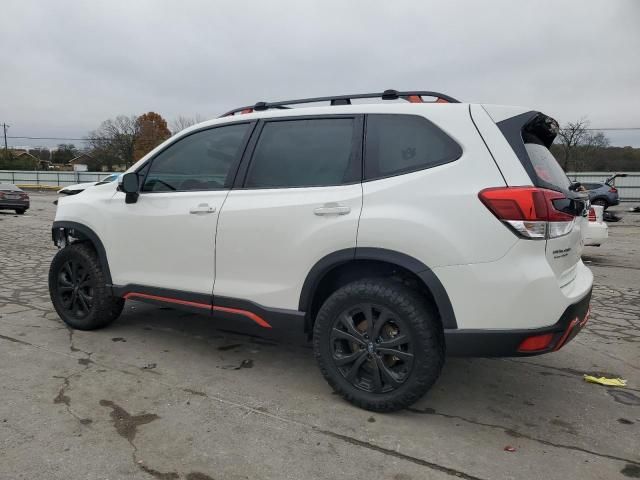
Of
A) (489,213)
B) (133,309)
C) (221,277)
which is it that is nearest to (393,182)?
(489,213)

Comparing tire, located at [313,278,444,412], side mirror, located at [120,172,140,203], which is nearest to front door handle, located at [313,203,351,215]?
tire, located at [313,278,444,412]

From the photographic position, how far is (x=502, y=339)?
106 inches

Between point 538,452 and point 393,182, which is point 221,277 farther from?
point 538,452

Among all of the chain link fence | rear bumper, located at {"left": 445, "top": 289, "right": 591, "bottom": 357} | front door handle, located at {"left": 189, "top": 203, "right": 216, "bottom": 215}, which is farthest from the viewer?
the chain link fence

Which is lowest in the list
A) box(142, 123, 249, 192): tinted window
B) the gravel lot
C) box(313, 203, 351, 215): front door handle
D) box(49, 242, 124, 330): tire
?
the gravel lot

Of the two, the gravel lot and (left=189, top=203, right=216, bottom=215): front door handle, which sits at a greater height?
(left=189, top=203, right=216, bottom=215): front door handle

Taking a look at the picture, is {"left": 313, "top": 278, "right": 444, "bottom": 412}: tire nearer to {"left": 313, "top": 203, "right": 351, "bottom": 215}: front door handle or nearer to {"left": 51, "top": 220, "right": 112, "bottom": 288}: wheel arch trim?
{"left": 313, "top": 203, "right": 351, "bottom": 215}: front door handle

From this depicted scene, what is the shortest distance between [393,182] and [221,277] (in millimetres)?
1414

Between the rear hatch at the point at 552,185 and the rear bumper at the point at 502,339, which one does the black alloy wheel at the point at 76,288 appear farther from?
the rear hatch at the point at 552,185

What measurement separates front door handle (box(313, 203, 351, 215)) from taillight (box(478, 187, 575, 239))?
0.78 metres

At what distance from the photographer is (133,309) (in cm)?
541

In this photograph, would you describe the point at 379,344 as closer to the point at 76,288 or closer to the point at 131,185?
the point at 131,185

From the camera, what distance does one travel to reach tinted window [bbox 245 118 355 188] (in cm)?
Result: 323

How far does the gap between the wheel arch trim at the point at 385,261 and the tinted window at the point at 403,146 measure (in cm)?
48
